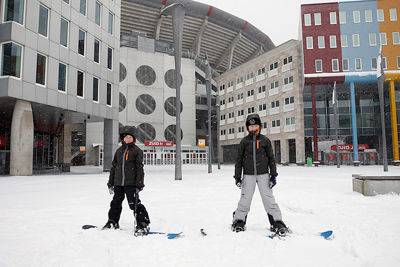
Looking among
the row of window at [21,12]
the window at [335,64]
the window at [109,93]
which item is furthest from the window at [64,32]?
the window at [335,64]

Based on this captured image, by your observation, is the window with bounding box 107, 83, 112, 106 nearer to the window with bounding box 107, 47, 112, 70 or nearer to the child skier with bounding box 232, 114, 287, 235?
the window with bounding box 107, 47, 112, 70

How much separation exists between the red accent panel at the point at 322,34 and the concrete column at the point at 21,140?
3026 cm

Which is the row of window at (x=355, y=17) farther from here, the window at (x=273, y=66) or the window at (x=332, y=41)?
the window at (x=273, y=66)

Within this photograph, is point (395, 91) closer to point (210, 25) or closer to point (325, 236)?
point (210, 25)

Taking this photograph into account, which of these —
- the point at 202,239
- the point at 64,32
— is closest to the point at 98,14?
the point at 64,32

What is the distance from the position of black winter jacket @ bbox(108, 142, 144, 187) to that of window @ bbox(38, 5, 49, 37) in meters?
16.8

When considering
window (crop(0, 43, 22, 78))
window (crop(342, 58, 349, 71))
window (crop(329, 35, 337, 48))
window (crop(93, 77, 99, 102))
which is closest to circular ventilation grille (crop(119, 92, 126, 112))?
window (crop(93, 77, 99, 102))

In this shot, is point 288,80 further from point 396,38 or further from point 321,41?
point 396,38

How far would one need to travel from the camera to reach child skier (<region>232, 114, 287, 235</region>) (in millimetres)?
4547

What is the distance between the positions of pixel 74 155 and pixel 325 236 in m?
48.6

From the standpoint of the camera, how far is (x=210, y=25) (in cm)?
5419

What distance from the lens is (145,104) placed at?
49562 mm

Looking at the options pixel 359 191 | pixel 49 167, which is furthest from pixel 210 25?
pixel 359 191

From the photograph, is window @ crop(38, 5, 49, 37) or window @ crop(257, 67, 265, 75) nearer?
window @ crop(38, 5, 49, 37)
